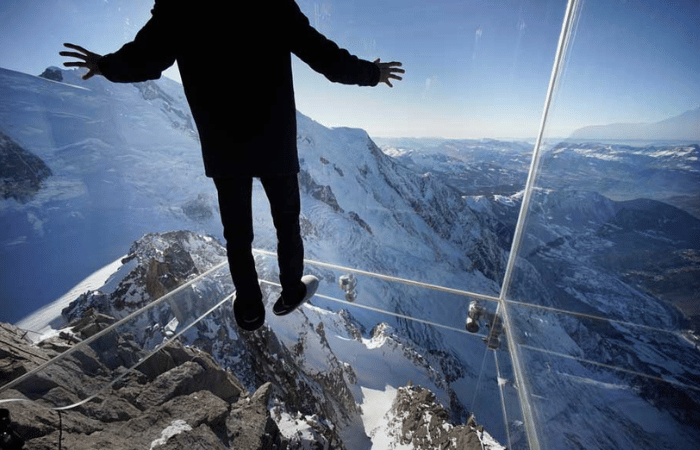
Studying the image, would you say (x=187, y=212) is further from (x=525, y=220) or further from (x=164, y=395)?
(x=525, y=220)

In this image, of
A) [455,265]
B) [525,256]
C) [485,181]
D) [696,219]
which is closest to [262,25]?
[696,219]

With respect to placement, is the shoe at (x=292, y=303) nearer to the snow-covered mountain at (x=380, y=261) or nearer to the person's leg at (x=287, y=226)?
the person's leg at (x=287, y=226)

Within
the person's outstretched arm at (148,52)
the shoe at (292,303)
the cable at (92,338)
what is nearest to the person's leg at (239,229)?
the shoe at (292,303)

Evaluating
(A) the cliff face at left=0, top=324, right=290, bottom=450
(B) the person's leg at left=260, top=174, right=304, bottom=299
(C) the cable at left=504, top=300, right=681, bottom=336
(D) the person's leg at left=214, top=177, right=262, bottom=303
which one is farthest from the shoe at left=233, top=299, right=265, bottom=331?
(C) the cable at left=504, top=300, right=681, bottom=336

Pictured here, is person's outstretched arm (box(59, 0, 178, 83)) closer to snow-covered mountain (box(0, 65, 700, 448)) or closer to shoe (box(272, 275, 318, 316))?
shoe (box(272, 275, 318, 316))

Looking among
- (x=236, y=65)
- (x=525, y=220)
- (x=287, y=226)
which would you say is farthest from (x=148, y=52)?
(x=525, y=220)
